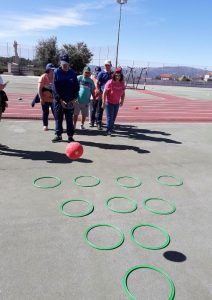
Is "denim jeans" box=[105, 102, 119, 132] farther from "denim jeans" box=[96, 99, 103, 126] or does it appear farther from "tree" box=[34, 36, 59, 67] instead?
"tree" box=[34, 36, 59, 67]

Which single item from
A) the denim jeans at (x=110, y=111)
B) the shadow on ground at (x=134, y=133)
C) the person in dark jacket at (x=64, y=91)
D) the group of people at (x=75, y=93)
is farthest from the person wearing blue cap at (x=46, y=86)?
the denim jeans at (x=110, y=111)

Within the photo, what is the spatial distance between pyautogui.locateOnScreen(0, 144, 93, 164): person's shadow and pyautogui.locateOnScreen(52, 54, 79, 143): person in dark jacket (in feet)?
3.41

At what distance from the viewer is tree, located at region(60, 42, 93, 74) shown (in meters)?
47.3

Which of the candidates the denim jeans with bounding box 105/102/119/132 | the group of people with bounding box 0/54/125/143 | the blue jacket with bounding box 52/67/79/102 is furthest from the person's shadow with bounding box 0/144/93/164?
the denim jeans with bounding box 105/102/119/132

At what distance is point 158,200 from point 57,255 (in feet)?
7.02

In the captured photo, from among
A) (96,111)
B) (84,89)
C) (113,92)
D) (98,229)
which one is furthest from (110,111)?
(98,229)

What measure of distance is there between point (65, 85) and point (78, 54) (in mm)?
43473

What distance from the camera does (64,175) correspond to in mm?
5410

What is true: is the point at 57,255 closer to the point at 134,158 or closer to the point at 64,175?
the point at 64,175

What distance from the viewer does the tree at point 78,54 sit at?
155ft

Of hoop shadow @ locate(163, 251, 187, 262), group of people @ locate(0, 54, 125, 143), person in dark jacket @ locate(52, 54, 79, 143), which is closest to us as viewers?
hoop shadow @ locate(163, 251, 187, 262)

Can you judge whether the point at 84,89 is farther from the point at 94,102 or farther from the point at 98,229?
A: the point at 98,229

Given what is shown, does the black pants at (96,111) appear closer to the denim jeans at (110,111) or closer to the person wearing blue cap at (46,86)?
the denim jeans at (110,111)

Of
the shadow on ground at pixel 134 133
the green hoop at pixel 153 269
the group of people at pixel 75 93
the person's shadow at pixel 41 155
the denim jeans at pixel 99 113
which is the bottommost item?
the green hoop at pixel 153 269
